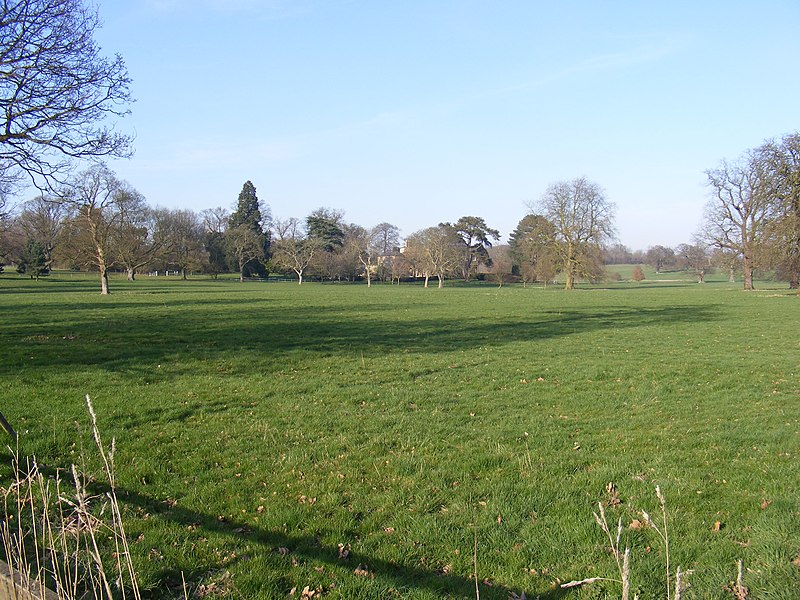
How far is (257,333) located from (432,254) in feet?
211

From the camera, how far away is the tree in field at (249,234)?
87.6 metres

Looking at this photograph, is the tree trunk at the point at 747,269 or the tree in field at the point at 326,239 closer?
the tree trunk at the point at 747,269

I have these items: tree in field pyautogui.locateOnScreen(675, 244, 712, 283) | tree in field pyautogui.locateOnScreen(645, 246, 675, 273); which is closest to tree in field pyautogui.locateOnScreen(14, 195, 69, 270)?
tree in field pyautogui.locateOnScreen(675, 244, 712, 283)

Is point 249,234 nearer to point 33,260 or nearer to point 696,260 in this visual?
point 33,260

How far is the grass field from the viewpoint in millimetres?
4230

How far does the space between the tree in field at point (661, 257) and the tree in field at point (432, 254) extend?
209ft

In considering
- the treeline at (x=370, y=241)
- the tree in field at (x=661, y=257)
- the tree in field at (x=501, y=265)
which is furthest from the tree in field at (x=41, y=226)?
the tree in field at (x=661, y=257)

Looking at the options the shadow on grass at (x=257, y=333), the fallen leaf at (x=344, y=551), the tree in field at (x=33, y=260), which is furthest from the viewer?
the tree in field at (x=33, y=260)

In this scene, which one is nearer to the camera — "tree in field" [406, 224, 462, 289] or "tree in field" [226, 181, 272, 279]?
"tree in field" [406, 224, 462, 289]

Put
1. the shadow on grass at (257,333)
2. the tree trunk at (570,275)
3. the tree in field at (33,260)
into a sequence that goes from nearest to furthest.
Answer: the shadow on grass at (257,333), the tree trunk at (570,275), the tree in field at (33,260)

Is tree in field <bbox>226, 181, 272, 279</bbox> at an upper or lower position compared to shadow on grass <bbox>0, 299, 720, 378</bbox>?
upper

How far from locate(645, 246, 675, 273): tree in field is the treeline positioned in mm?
233

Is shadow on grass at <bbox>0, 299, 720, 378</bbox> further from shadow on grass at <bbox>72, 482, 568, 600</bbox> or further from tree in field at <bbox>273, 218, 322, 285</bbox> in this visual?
tree in field at <bbox>273, 218, 322, 285</bbox>

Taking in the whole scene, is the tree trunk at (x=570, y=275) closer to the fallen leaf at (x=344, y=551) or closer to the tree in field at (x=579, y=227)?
the tree in field at (x=579, y=227)
